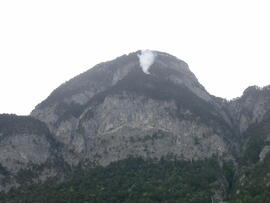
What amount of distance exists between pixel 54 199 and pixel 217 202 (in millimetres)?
59828

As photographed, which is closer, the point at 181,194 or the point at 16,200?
the point at 181,194

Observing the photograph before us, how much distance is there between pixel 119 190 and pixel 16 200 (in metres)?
41.3

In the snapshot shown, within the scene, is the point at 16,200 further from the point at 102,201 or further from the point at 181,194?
the point at 181,194

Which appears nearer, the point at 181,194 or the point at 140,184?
the point at 181,194

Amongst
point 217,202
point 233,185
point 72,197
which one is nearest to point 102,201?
point 72,197

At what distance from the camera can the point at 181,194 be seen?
184625mm

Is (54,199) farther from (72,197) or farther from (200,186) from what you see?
(200,186)

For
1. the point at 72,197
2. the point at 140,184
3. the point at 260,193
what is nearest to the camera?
the point at 260,193

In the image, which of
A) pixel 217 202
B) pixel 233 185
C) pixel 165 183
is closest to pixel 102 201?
pixel 165 183

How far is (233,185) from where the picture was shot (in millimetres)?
198000

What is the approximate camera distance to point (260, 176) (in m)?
190

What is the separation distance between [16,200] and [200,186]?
72655 mm

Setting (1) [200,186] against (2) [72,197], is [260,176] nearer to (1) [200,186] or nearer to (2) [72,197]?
(1) [200,186]

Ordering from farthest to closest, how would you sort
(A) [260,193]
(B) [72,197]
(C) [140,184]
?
(C) [140,184], (B) [72,197], (A) [260,193]
